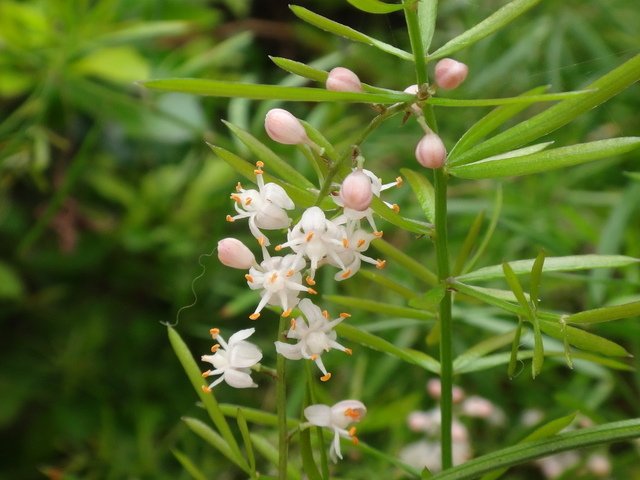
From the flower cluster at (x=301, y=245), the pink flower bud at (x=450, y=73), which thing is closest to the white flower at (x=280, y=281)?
the flower cluster at (x=301, y=245)

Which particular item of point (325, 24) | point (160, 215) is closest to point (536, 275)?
point (325, 24)

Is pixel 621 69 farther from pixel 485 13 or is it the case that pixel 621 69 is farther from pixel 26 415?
pixel 26 415

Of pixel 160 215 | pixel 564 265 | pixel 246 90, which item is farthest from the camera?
pixel 160 215

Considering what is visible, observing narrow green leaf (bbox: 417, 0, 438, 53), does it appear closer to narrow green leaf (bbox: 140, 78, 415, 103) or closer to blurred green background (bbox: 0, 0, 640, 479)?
narrow green leaf (bbox: 140, 78, 415, 103)

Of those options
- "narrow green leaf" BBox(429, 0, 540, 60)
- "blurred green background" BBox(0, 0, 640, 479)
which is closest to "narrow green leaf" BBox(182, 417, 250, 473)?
"narrow green leaf" BBox(429, 0, 540, 60)

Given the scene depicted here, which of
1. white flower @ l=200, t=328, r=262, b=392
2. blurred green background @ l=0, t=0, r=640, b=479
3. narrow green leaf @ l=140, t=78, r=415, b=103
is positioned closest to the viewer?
narrow green leaf @ l=140, t=78, r=415, b=103

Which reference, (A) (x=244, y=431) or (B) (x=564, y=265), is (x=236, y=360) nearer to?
(A) (x=244, y=431)
